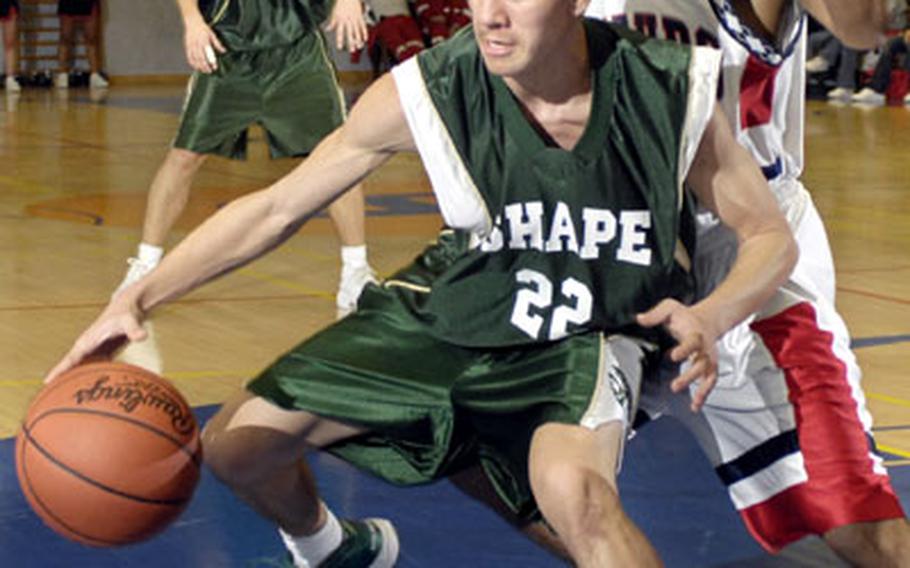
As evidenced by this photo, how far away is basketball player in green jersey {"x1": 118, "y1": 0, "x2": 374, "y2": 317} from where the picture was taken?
693 cm

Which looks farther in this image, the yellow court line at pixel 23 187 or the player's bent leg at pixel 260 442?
the yellow court line at pixel 23 187

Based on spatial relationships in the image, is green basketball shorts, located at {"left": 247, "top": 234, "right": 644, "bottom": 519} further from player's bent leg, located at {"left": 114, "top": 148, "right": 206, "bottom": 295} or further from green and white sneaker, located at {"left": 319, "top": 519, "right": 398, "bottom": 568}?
player's bent leg, located at {"left": 114, "top": 148, "right": 206, "bottom": 295}

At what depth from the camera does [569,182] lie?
3.38 metres

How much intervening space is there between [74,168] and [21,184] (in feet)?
3.14

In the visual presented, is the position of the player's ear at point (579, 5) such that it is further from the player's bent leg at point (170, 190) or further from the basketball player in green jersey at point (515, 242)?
the player's bent leg at point (170, 190)

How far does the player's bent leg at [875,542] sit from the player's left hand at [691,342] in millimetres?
594

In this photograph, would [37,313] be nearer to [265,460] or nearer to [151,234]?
[151,234]

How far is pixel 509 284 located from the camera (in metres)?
3.46

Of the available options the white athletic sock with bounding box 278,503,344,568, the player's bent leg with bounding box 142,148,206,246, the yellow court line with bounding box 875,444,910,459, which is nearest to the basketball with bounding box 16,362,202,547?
the white athletic sock with bounding box 278,503,344,568

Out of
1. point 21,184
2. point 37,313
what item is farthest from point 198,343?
point 21,184

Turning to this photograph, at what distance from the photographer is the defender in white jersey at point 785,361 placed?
3498mm

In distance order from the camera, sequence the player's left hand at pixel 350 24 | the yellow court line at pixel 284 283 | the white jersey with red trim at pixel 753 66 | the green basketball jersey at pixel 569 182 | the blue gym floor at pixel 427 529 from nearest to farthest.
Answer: the green basketball jersey at pixel 569 182, the white jersey with red trim at pixel 753 66, the blue gym floor at pixel 427 529, the player's left hand at pixel 350 24, the yellow court line at pixel 284 283

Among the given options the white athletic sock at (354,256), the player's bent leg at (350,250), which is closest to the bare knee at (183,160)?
the player's bent leg at (350,250)

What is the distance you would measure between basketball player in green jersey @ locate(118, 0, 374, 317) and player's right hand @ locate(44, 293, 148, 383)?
3.50 meters
